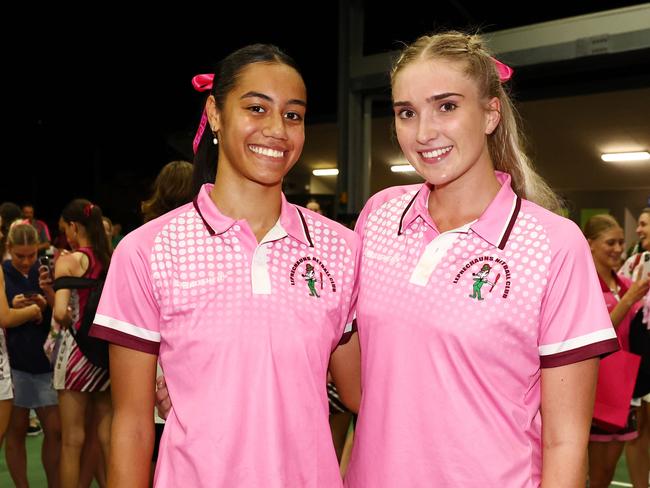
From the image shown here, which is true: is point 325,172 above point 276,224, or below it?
above

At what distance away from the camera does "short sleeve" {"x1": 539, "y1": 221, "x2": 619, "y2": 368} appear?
1555mm

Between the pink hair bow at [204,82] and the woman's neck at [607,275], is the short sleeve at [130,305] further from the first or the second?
the woman's neck at [607,275]

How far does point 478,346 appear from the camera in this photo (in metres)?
1.58

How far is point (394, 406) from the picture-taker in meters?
1.64

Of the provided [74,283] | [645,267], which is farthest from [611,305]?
[74,283]

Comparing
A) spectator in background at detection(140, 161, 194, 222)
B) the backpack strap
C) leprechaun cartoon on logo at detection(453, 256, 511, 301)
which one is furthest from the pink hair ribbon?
leprechaun cartoon on logo at detection(453, 256, 511, 301)

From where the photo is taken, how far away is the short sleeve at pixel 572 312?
61.2 inches

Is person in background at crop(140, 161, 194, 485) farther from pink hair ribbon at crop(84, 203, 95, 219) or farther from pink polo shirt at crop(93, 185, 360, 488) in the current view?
pink hair ribbon at crop(84, 203, 95, 219)

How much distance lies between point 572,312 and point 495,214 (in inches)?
10.9

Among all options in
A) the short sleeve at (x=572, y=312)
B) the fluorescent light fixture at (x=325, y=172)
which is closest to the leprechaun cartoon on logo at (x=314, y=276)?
the short sleeve at (x=572, y=312)

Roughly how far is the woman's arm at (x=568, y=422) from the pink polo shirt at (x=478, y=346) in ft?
0.11

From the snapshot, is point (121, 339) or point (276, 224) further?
point (276, 224)

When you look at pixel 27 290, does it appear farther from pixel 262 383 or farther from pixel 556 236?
pixel 556 236

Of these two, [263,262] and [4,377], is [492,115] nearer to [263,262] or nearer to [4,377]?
[263,262]
